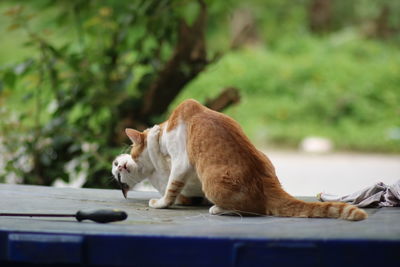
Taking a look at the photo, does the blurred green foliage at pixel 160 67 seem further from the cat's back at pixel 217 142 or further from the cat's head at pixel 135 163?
the cat's back at pixel 217 142

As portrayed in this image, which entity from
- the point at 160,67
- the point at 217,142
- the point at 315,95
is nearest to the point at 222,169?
the point at 217,142

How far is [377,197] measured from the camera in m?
1.89

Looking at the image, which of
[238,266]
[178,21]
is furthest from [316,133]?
[238,266]

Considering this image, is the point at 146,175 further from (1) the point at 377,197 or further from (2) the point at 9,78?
(2) the point at 9,78

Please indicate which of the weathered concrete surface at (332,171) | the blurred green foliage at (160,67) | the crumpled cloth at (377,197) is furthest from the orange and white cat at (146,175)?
the weathered concrete surface at (332,171)

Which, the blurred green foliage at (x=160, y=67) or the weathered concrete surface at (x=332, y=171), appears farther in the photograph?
the weathered concrete surface at (x=332, y=171)

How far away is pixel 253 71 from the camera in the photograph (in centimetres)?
851

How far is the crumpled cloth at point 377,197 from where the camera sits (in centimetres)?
188

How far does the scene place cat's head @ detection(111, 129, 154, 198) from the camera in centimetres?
201

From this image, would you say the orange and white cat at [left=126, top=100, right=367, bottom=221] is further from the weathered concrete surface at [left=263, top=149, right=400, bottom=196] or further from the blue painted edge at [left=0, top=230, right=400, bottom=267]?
the weathered concrete surface at [left=263, top=149, right=400, bottom=196]

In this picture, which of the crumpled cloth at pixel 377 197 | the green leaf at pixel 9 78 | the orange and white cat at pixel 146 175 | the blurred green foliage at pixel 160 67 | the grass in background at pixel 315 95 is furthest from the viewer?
the grass in background at pixel 315 95

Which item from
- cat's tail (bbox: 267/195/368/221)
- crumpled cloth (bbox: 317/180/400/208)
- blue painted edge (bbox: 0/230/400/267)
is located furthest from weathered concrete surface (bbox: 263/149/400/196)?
blue painted edge (bbox: 0/230/400/267)

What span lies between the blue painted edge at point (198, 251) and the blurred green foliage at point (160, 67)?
6.29 feet

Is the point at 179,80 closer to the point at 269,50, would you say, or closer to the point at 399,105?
the point at 399,105
